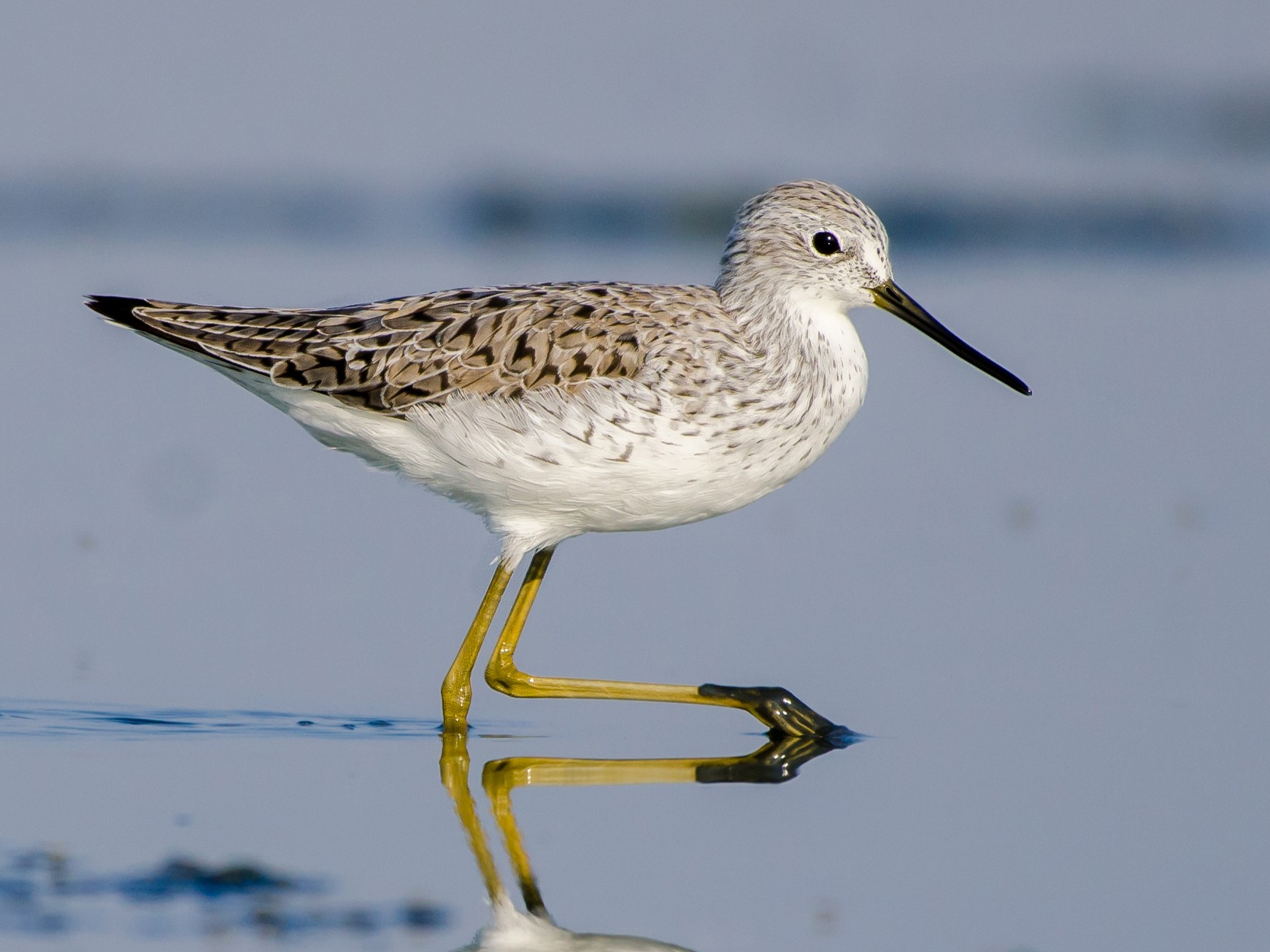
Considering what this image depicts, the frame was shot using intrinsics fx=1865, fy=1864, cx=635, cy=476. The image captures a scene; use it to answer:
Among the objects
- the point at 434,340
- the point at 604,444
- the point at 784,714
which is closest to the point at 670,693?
the point at 784,714

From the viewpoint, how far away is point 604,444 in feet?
25.6

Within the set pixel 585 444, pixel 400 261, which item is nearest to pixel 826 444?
pixel 585 444

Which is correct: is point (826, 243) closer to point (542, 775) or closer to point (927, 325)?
point (927, 325)

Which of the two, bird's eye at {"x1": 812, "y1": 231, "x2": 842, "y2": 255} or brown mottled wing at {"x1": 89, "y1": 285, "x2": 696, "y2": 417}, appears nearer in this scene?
brown mottled wing at {"x1": 89, "y1": 285, "x2": 696, "y2": 417}

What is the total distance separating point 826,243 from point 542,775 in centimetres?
273

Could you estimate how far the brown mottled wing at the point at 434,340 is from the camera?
8055mm

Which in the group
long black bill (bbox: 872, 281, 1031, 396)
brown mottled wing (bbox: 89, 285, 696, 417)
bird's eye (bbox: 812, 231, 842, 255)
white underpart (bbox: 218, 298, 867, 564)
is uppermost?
bird's eye (bbox: 812, 231, 842, 255)

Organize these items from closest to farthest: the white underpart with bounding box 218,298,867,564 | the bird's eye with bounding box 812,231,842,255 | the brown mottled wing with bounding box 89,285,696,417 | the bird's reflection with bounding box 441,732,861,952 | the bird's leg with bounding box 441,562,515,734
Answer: the bird's reflection with bounding box 441,732,861,952
the white underpart with bounding box 218,298,867,564
the brown mottled wing with bounding box 89,285,696,417
the bird's leg with bounding box 441,562,515,734
the bird's eye with bounding box 812,231,842,255

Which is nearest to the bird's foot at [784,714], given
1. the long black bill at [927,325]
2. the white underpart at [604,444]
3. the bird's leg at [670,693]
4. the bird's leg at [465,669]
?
the bird's leg at [670,693]

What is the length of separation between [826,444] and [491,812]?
2.36 meters

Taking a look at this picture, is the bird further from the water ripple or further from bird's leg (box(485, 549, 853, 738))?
the water ripple

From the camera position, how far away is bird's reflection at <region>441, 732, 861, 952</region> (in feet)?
20.9

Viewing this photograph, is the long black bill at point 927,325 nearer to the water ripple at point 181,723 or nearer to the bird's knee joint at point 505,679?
the bird's knee joint at point 505,679

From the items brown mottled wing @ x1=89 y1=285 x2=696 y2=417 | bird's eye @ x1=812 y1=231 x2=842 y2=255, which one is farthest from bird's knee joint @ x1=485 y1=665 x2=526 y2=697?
bird's eye @ x1=812 y1=231 x2=842 y2=255
